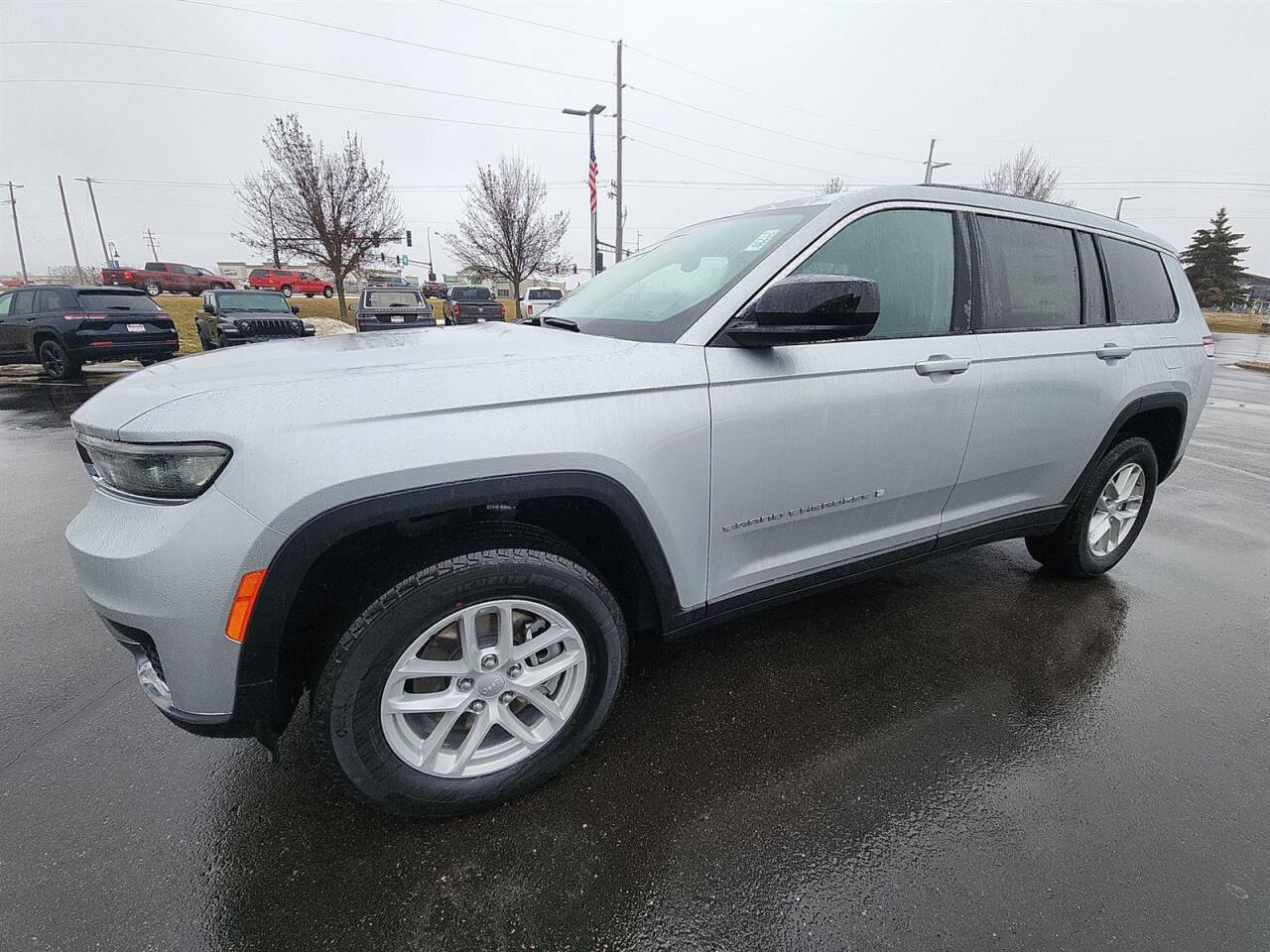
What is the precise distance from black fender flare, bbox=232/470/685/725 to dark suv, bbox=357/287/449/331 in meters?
14.0

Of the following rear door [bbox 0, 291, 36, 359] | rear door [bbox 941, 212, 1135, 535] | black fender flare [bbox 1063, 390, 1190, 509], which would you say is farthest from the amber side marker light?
rear door [bbox 0, 291, 36, 359]

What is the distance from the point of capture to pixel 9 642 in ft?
8.72

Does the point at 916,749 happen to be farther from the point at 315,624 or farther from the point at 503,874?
the point at 315,624

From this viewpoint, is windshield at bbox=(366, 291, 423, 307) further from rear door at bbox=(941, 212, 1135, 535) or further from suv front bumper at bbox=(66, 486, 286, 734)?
suv front bumper at bbox=(66, 486, 286, 734)

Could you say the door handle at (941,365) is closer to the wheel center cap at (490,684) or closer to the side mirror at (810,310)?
the side mirror at (810,310)

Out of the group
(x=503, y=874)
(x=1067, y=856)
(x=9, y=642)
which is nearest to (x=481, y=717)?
Result: (x=503, y=874)

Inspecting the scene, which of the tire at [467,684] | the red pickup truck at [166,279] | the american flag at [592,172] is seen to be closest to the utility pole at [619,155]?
the american flag at [592,172]

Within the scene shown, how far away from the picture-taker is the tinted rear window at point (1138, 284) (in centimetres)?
303

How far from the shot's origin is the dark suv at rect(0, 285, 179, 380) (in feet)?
32.1

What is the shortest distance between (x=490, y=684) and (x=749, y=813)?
0.88 meters

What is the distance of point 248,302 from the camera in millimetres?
14062

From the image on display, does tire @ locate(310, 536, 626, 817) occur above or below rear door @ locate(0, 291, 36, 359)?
below

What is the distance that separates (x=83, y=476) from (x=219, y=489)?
5.13 m

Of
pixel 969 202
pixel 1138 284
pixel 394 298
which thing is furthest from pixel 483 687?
pixel 394 298
